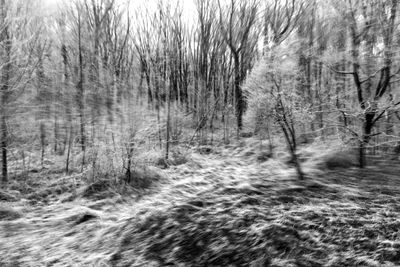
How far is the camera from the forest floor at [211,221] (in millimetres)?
4020

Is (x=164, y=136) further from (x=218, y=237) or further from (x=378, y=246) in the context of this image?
(x=378, y=246)

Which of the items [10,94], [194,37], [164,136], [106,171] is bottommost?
[106,171]

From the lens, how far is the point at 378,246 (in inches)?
157

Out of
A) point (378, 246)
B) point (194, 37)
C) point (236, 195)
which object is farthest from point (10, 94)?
point (194, 37)

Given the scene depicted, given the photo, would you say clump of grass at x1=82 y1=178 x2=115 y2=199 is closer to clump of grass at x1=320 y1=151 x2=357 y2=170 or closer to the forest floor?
the forest floor

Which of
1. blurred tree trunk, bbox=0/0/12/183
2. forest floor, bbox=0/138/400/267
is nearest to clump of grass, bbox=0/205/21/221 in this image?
forest floor, bbox=0/138/400/267

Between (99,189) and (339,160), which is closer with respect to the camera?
(99,189)

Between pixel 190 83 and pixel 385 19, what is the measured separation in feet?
42.9

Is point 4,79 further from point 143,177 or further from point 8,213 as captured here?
point 143,177

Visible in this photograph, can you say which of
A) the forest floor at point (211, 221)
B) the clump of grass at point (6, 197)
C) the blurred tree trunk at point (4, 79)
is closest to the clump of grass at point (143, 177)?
the forest floor at point (211, 221)

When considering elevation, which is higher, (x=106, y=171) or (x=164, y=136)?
(x=164, y=136)

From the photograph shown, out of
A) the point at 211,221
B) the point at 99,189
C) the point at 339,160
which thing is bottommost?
the point at 211,221

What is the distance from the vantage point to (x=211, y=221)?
5.07 m

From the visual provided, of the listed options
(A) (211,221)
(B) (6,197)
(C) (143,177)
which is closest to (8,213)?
(B) (6,197)
